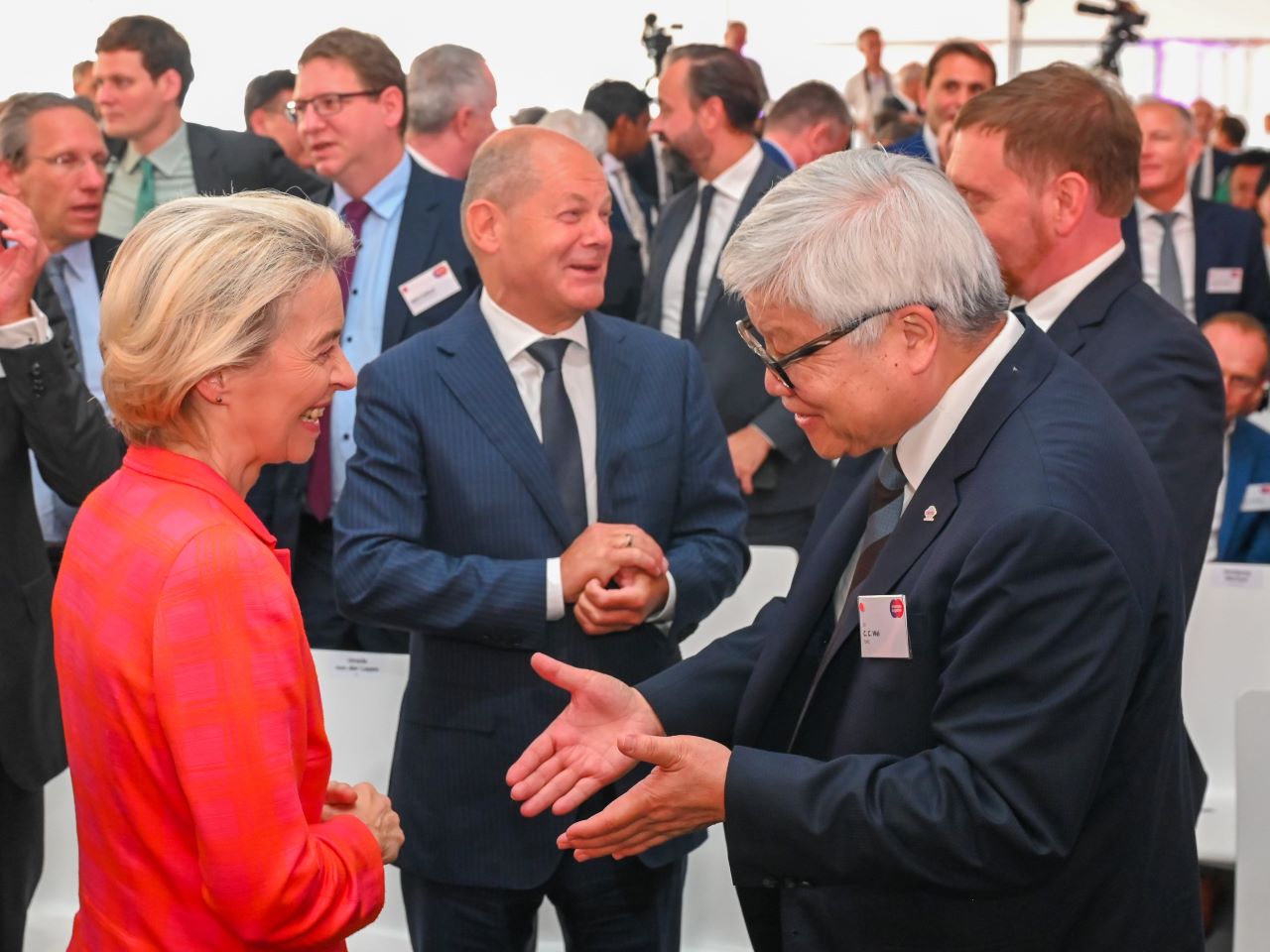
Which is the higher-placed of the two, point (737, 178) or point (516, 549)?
point (737, 178)

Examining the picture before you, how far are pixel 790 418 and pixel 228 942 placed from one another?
2761 mm

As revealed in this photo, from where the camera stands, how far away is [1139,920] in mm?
1665

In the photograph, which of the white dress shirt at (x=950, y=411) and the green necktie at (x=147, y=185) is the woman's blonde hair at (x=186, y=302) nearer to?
the white dress shirt at (x=950, y=411)

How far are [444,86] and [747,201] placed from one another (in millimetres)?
1039

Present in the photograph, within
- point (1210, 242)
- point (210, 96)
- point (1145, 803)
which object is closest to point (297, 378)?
point (1145, 803)

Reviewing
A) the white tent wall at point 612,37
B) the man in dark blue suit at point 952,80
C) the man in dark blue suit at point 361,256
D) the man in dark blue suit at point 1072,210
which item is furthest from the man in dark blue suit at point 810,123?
the white tent wall at point 612,37

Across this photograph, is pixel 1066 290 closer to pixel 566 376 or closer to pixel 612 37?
pixel 566 376

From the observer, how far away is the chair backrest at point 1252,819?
9.12 feet

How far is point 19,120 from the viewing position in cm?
347

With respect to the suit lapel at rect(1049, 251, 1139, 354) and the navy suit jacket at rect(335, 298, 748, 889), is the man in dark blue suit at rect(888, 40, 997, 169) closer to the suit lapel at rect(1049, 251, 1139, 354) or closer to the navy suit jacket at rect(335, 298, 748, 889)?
the suit lapel at rect(1049, 251, 1139, 354)

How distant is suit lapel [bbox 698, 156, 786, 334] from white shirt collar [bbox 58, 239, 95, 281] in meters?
1.77

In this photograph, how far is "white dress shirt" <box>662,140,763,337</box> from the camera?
4.57 meters

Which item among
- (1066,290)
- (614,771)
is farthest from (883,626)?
(1066,290)

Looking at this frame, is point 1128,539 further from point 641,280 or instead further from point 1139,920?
point 641,280
